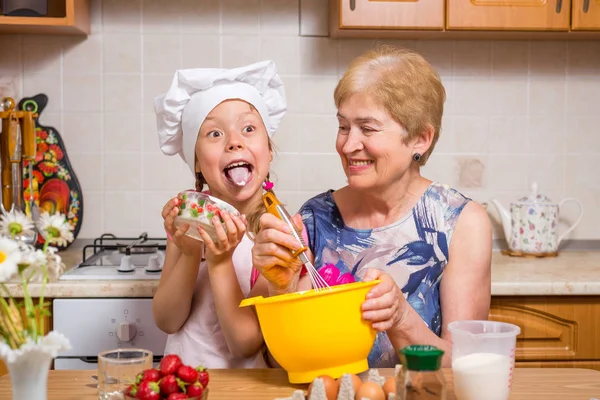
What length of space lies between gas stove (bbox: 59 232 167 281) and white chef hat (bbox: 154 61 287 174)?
51 centimetres

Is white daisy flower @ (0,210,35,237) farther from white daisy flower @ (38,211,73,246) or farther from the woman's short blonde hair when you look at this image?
the woman's short blonde hair

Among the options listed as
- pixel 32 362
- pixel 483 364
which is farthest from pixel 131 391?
pixel 483 364

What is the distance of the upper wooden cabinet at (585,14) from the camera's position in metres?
2.22

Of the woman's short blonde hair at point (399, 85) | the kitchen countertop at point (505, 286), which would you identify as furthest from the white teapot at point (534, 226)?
the woman's short blonde hair at point (399, 85)

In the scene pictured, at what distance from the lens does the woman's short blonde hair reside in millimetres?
1485

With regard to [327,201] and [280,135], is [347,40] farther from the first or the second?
[327,201]

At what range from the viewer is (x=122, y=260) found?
207 centimetres

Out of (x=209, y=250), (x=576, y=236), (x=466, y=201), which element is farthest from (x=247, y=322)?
(x=576, y=236)

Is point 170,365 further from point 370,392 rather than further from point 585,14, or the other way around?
point 585,14

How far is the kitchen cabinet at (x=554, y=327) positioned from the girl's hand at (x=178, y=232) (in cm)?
94

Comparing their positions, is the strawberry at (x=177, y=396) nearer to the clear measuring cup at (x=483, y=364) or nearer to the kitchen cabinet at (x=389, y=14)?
the clear measuring cup at (x=483, y=364)

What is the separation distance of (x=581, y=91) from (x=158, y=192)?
1.49 meters

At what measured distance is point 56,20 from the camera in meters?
2.24

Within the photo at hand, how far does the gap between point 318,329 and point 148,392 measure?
27 cm
